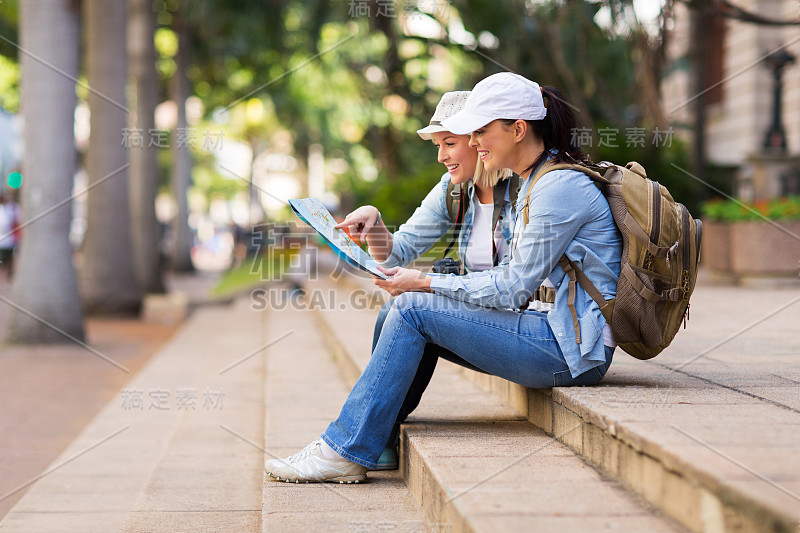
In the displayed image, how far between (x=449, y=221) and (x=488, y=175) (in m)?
0.33

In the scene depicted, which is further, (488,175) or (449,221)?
(449,221)

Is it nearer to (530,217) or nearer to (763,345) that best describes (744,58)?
(763,345)

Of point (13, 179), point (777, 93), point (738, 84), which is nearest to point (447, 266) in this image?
point (777, 93)

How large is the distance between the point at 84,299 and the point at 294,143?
843 inches

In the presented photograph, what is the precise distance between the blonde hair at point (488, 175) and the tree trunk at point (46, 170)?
7.02 meters

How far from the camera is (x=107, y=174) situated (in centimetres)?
1209

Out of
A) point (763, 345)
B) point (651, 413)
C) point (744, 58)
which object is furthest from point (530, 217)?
point (744, 58)

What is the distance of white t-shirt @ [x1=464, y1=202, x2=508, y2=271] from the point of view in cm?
374

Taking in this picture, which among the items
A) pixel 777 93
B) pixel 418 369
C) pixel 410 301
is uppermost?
pixel 777 93

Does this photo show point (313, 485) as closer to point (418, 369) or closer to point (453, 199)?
point (418, 369)

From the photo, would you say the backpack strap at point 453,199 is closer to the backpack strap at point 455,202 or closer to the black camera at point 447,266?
the backpack strap at point 455,202

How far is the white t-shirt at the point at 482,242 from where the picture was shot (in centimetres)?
374

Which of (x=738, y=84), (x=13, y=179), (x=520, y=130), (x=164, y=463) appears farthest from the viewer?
(x=13, y=179)

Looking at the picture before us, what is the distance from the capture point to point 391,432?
134 inches
